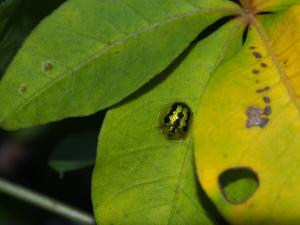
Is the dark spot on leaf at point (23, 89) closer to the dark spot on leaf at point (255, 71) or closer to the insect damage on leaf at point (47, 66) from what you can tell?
the insect damage on leaf at point (47, 66)

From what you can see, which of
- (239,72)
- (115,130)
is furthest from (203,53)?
(115,130)

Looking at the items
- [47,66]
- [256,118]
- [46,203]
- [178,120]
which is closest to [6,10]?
[47,66]

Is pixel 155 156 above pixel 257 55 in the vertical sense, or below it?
below

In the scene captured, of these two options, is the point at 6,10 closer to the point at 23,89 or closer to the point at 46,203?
the point at 23,89

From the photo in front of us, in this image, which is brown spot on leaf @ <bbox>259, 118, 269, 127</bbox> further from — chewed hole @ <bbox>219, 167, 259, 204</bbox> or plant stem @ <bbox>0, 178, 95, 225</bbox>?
plant stem @ <bbox>0, 178, 95, 225</bbox>

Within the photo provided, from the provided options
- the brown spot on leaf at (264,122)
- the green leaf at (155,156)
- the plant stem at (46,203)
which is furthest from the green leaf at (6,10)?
the plant stem at (46,203)

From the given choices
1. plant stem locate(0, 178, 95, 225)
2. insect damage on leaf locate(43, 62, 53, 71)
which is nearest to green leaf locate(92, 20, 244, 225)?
insect damage on leaf locate(43, 62, 53, 71)

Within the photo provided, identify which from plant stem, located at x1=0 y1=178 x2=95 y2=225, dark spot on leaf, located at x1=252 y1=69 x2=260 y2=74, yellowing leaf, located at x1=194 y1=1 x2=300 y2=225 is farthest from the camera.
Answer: plant stem, located at x1=0 y1=178 x2=95 y2=225
